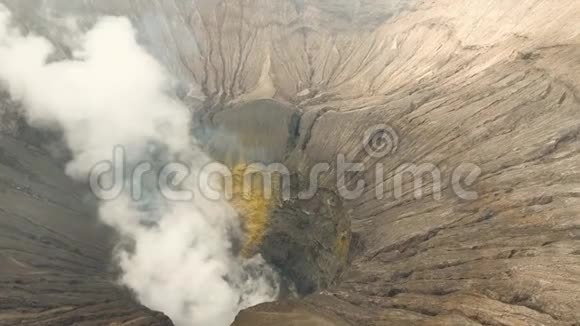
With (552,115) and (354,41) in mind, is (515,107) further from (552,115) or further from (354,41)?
(354,41)

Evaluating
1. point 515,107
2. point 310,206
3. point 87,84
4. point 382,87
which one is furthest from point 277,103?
point 515,107

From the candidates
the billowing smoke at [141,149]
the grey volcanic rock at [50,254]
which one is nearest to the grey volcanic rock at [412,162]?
the grey volcanic rock at [50,254]

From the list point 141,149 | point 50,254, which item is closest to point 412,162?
point 141,149

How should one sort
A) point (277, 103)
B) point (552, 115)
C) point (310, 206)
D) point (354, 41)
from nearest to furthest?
point (552, 115) < point (310, 206) < point (277, 103) < point (354, 41)

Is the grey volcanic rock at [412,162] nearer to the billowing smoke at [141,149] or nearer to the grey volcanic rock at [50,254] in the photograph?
the grey volcanic rock at [50,254]

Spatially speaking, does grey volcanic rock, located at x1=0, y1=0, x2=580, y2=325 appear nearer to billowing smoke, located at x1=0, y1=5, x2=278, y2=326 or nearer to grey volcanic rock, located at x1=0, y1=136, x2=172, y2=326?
grey volcanic rock, located at x1=0, y1=136, x2=172, y2=326

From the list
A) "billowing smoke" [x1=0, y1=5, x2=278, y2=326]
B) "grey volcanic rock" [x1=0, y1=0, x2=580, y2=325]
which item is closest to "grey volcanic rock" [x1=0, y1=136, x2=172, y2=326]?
"grey volcanic rock" [x1=0, y1=0, x2=580, y2=325]
